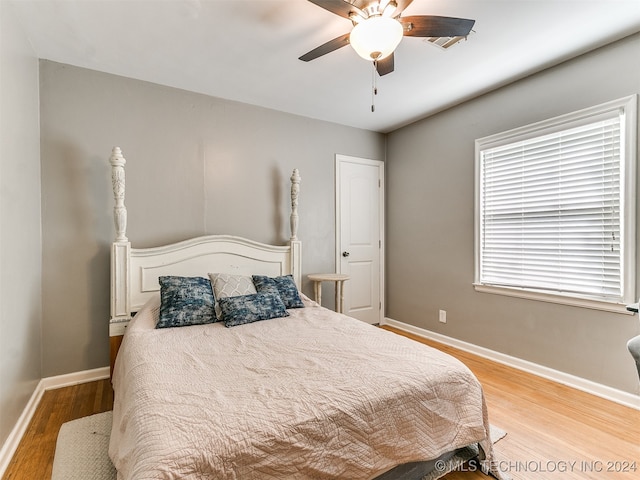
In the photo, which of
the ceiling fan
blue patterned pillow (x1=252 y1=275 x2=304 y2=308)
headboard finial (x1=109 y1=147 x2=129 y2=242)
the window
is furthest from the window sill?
headboard finial (x1=109 y1=147 x2=129 y2=242)

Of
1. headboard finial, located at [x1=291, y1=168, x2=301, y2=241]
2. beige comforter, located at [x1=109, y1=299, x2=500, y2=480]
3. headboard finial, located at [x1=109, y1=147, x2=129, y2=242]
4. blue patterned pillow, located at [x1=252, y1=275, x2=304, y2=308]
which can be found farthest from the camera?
headboard finial, located at [x1=291, y1=168, x2=301, y2=241]

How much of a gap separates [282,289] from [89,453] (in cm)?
162

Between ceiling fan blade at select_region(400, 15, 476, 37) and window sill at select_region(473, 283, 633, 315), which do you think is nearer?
ceiling fan blade at select_region(400, 15, 476, 37)

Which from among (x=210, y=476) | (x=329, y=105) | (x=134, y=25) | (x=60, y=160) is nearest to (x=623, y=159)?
(x=329, y=105)

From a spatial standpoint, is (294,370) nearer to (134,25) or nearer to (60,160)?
(134,25)

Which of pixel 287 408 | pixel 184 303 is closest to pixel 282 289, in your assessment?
pixel 184 303

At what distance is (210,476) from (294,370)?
2.01ft

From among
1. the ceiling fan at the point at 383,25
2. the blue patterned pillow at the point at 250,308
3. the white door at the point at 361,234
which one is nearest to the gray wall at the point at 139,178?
the white door at the point at 361,234

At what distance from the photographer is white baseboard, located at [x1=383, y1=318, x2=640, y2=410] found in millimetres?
2326

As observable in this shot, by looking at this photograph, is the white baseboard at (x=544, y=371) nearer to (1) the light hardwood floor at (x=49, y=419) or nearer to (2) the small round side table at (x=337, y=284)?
(2) the small round side table at (x=337, y=284)

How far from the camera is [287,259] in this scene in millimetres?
3457

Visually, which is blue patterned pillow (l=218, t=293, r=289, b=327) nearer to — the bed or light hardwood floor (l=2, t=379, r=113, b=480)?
the bed

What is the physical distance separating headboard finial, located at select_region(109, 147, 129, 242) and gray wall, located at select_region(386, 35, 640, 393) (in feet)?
10.0

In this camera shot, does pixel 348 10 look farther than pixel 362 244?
No
